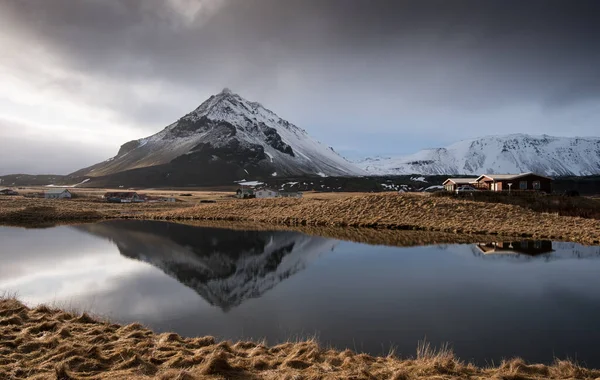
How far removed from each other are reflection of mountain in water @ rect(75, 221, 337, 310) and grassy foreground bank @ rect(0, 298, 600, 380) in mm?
6859

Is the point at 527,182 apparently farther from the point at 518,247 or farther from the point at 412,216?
the point at 518,247

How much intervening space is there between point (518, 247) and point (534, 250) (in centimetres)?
159

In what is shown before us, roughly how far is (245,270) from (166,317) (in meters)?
12.0

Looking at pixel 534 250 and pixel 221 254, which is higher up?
pixel 534 250

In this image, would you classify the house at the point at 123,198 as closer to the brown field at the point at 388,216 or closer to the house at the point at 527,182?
the brown field at the point at 388,216

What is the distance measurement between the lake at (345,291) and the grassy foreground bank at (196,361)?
6.28 ft

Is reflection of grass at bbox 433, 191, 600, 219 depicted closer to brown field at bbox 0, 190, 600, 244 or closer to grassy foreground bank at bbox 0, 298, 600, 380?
brown field at bbox 0, 190, 600, 244

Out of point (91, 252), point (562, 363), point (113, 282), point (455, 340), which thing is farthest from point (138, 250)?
point (562, 363)

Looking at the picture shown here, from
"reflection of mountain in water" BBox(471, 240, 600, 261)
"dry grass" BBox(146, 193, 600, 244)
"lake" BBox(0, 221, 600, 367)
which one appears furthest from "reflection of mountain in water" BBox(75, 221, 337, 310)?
"reflection of mountain in water" BBox(471, 240, 600, 261)

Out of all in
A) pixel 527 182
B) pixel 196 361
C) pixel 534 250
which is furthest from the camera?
pixel 527 182

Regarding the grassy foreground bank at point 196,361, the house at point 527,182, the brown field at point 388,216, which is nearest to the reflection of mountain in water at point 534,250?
the brown field at point 388,216

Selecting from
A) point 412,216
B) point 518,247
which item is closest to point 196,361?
point 518,247

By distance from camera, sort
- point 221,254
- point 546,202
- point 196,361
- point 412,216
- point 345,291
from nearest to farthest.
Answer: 1. point 196,361
2. point 345,291
3. point 221,254
4. point 412,216
5. point 546,202

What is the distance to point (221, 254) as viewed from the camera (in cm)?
3528
